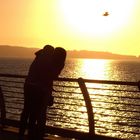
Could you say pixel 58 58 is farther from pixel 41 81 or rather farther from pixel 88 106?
pixel 88 106

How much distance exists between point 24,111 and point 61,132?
963 mm

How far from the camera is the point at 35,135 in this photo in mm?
7367

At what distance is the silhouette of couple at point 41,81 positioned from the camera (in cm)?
696

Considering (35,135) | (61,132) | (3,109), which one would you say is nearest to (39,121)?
(35,135)

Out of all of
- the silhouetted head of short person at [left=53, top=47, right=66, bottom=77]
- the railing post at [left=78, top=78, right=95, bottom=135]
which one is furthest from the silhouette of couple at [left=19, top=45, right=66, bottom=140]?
the railing post at [left=78, top=78, right=95, bottom=135]

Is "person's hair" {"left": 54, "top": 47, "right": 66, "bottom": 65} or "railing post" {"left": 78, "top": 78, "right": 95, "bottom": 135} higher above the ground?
"person's hair" {"left": 54, "top": 47, "right": 66, "bottom": 65}

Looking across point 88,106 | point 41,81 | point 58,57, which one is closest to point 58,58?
point 58,57

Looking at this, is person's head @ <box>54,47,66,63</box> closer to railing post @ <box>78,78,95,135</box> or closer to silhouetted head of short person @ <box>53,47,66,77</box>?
silhouetted head of short person @ <box>53,47,66,77</box>

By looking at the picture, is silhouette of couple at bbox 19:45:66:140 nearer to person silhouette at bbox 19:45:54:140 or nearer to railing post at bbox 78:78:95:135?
person silhouette at bbox 19:45:54:140

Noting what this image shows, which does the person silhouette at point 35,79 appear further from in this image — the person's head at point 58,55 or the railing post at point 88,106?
the railing post at point 88,106

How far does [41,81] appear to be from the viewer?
7035 mm

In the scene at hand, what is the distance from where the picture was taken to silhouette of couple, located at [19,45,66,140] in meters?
6.96

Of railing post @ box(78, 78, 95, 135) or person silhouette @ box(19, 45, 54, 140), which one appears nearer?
person silhouette @ box(19, 45, 54, 140)

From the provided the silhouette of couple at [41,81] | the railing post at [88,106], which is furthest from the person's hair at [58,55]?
the railing post at [88,106]
